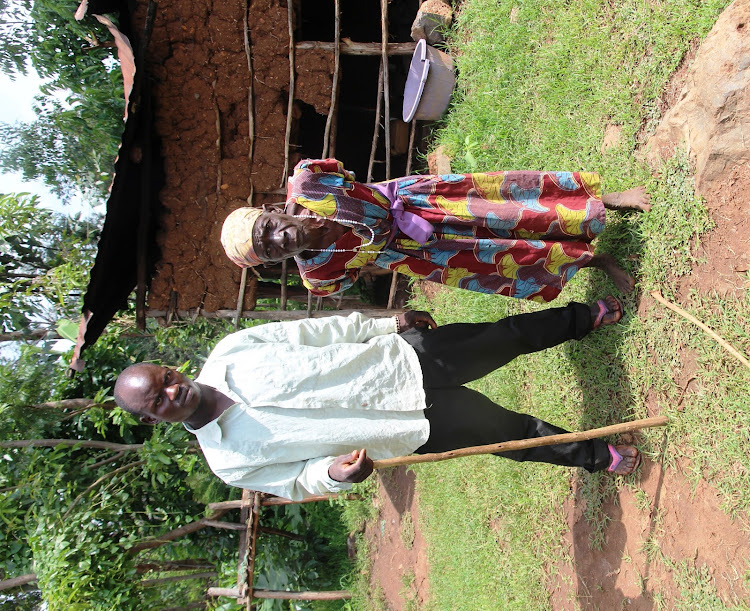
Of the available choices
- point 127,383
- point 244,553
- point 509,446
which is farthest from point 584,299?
point 244,553

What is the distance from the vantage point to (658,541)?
271cm

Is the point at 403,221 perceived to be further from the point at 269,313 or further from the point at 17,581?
the point at 17,581

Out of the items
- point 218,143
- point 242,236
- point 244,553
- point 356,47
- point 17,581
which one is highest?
point 356,47

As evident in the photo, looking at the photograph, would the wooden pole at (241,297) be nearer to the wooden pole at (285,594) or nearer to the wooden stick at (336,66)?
the wooden stick at (336,66)

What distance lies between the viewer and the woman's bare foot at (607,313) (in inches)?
117

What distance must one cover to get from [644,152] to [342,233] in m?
1.67

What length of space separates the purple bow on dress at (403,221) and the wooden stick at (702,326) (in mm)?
1146

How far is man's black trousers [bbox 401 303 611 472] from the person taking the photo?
2.77 m

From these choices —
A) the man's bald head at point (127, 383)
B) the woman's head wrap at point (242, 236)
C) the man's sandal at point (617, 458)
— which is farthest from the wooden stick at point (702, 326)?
the man's bald head at point (127, 383)

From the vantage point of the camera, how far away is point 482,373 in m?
2.90

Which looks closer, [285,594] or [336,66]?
[336,66]

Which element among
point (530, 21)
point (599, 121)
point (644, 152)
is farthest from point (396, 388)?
point (530, 21)

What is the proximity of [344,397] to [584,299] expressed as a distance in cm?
164

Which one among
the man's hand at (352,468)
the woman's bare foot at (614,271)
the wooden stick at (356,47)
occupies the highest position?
the wooden stick at (356,47)
